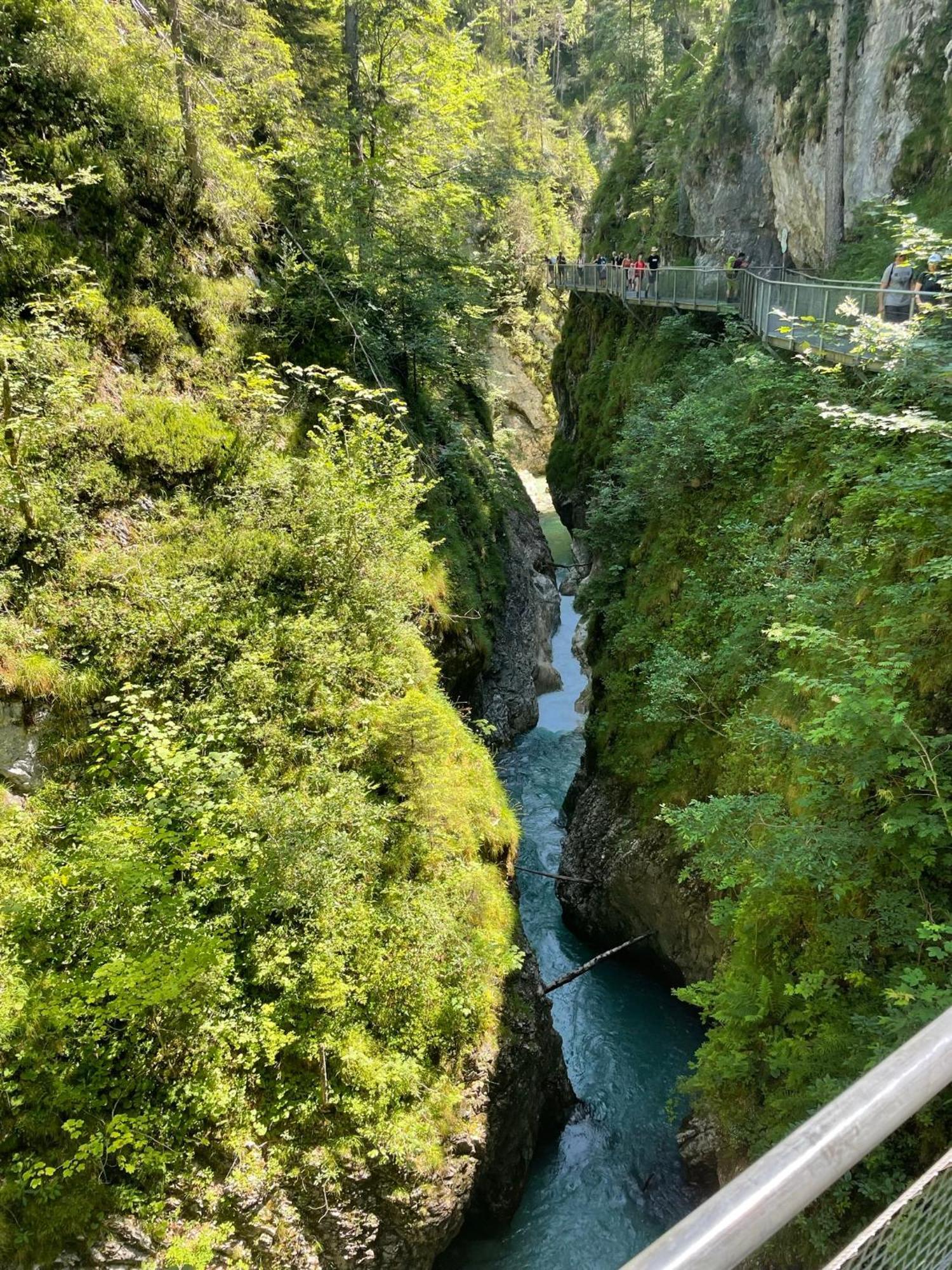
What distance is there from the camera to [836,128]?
16.6 m

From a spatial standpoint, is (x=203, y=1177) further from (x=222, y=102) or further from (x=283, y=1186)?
(x=222, y=102)

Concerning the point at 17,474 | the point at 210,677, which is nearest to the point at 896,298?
the point at 210,677

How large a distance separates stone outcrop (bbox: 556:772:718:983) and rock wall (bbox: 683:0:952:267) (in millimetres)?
15792

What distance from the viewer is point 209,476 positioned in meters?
9.55

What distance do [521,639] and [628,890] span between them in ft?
25.5

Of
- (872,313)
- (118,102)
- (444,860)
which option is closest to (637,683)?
(444,860)

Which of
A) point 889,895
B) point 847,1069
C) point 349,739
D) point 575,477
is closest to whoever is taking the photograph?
point 847,1069

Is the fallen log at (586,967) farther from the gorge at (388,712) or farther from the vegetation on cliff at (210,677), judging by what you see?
the vegetation on cliff at (210,677)

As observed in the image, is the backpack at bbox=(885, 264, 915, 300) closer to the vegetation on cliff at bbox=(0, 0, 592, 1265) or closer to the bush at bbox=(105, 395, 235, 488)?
the vegetation on cliff at bbox=(0, 0, 592, 1265)

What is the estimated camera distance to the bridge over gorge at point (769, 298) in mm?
11133

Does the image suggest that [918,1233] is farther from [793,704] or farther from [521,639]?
[521,639]

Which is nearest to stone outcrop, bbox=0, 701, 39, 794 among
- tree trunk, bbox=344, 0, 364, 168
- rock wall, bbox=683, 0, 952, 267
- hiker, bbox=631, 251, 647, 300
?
tree trunk, bbox=344, 0, 364, 168

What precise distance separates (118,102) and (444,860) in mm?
11478

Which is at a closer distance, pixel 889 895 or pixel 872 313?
pixel 889 895
